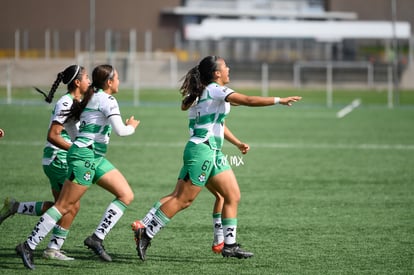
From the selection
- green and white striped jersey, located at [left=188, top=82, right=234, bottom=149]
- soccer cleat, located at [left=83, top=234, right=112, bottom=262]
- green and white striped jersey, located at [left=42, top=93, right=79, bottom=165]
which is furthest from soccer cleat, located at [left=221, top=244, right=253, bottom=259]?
green and white striped jersey, located at [left=42, top=93, right=79, bottom=165]

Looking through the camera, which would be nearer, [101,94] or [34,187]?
[101,94]

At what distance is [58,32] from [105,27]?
3.97 m

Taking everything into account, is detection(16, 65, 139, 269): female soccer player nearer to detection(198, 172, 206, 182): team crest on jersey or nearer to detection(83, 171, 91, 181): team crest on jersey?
detection(83, 171, 91, 181): team crest on jersey

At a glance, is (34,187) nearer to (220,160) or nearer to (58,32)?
(220,160)

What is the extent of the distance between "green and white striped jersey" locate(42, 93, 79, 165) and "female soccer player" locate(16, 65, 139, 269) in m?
0.16

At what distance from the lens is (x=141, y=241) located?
873 centimetres

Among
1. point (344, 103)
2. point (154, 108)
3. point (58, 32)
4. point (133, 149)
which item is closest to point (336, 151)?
point (133, 149)

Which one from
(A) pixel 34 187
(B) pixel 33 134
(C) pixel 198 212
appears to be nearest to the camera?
(C) pixel 198 212

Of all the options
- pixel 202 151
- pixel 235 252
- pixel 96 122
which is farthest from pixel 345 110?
pixel 96 122

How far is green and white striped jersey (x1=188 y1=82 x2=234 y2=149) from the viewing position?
862 centimetres

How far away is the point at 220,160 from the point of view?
8.70 m

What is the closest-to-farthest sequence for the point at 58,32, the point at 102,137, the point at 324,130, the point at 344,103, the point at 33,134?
the point at 102,137
the point at 33,134
the point at 324,130
the point at 344,103
the point at 58,32

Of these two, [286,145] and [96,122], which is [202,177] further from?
[286,145]

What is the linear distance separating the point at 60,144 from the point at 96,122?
50cm
